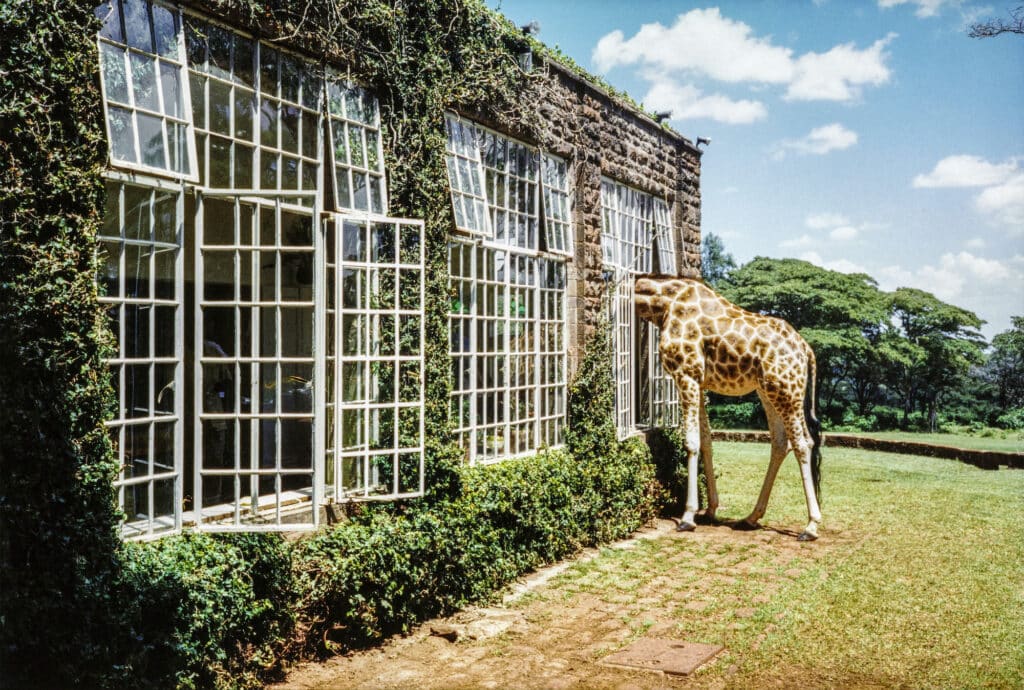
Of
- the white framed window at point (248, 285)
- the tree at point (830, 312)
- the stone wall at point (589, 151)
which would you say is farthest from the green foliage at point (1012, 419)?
the white framed window at point (248, 285)

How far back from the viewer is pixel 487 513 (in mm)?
8000

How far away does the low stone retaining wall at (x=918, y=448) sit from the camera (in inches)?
719

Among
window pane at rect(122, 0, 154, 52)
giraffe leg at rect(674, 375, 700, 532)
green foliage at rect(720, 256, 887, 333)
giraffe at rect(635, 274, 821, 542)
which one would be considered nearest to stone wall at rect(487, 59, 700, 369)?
giraffe at rect(635, 274, 821, 542)

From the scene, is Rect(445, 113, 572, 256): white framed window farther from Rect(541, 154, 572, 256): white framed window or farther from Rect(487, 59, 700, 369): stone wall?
Rect(487, 59, 700, 369): stone wall

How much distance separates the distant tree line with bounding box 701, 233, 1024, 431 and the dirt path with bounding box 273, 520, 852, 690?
22754 mm

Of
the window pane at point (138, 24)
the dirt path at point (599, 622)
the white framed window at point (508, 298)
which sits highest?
the window pane at point (138, 24)

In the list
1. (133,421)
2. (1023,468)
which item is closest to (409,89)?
(133,421)

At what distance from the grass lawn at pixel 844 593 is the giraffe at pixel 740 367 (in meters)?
0.86

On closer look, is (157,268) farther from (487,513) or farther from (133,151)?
(487,513)

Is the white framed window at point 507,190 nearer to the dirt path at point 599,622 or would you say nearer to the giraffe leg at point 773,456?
the giraffe leg at point 773,456

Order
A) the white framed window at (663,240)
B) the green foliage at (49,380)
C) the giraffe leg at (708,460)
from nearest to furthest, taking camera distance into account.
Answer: the green foliage at (49,380) → the giraffe leg at (708,460) → the white framed window at (663,240)

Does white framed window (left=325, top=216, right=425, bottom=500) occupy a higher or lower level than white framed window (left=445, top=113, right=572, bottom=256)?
lower

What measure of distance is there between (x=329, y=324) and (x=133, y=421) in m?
2.15

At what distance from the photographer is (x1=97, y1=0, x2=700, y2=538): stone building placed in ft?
18.2
